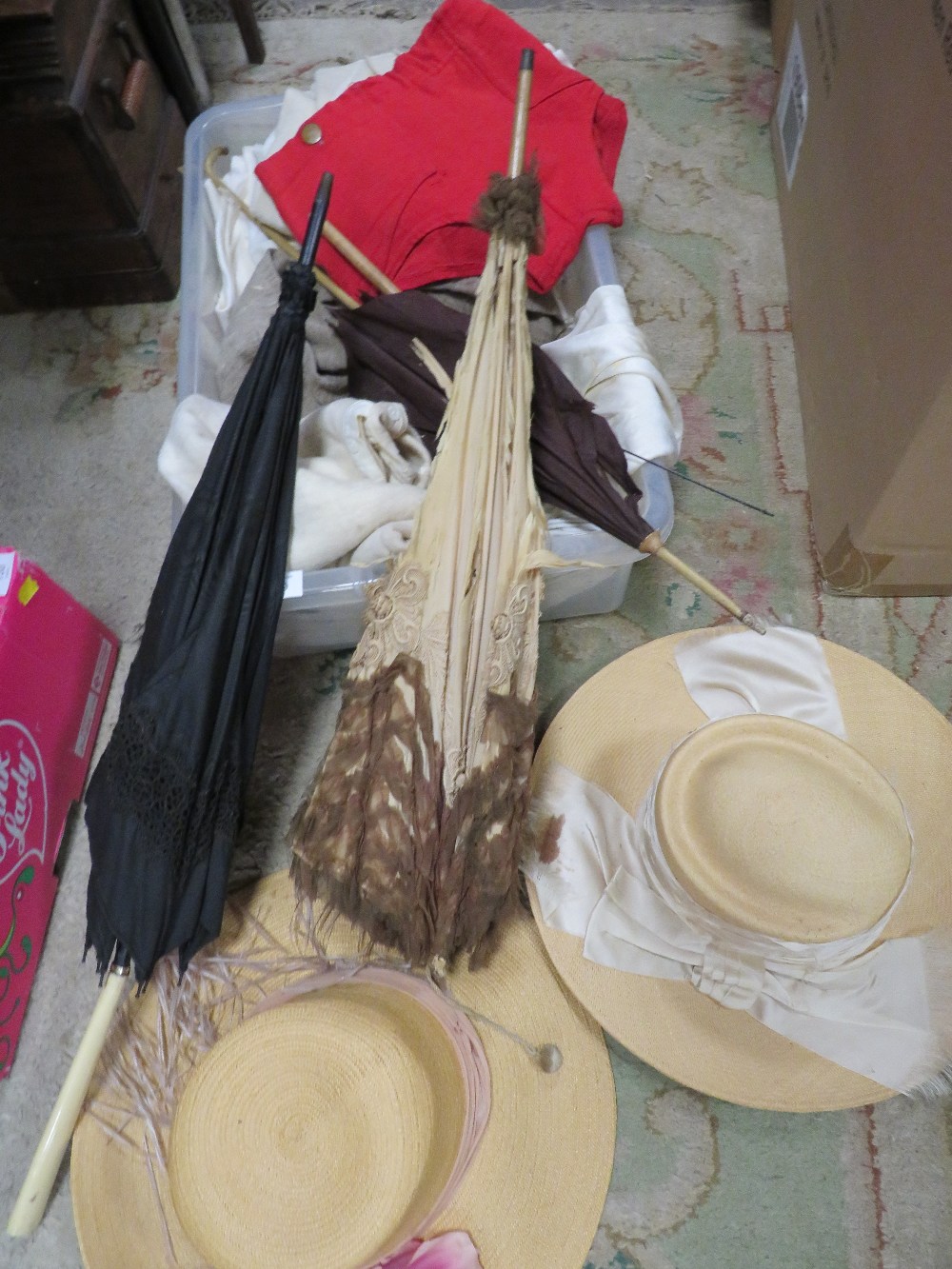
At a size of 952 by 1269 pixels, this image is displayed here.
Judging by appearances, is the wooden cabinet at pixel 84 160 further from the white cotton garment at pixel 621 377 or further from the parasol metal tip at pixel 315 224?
the white cotton garment at pixel 621 377

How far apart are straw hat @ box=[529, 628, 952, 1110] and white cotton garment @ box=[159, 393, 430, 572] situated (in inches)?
10.7

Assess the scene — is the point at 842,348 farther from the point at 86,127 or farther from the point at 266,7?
the point at 266,7

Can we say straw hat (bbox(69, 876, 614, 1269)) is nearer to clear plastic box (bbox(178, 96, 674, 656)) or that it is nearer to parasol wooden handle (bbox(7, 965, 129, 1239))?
parasol wooden handle (bbox(7, 965, 129, 1239))

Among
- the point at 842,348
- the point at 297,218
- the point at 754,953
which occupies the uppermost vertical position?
the point at 297,218

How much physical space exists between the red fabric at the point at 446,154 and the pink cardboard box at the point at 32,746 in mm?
528

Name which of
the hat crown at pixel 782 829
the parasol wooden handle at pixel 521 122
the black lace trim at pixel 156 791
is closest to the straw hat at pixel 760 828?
the hat crown at pixel 782 829

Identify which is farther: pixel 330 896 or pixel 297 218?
pixel 297 218

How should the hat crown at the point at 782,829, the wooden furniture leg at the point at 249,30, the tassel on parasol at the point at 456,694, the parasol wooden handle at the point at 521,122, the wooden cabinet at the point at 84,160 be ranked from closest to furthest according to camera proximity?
the hat crown at the point at 782,829 → the tassel on parasol at the point at 456,694 → the parasol wooden handle at the point at 521,122 → the wooden cabinet at the point at 84,160 → the wooden furniture leg at the point at 249,30

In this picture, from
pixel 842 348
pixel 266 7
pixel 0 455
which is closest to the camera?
pixel 842 348

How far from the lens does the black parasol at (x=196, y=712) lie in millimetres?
708

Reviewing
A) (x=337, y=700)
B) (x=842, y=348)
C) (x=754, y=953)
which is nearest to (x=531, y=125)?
(x=842, y=348)

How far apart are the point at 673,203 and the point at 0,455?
1156 mm

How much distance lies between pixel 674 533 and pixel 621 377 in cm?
28

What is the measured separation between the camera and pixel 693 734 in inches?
24.1
